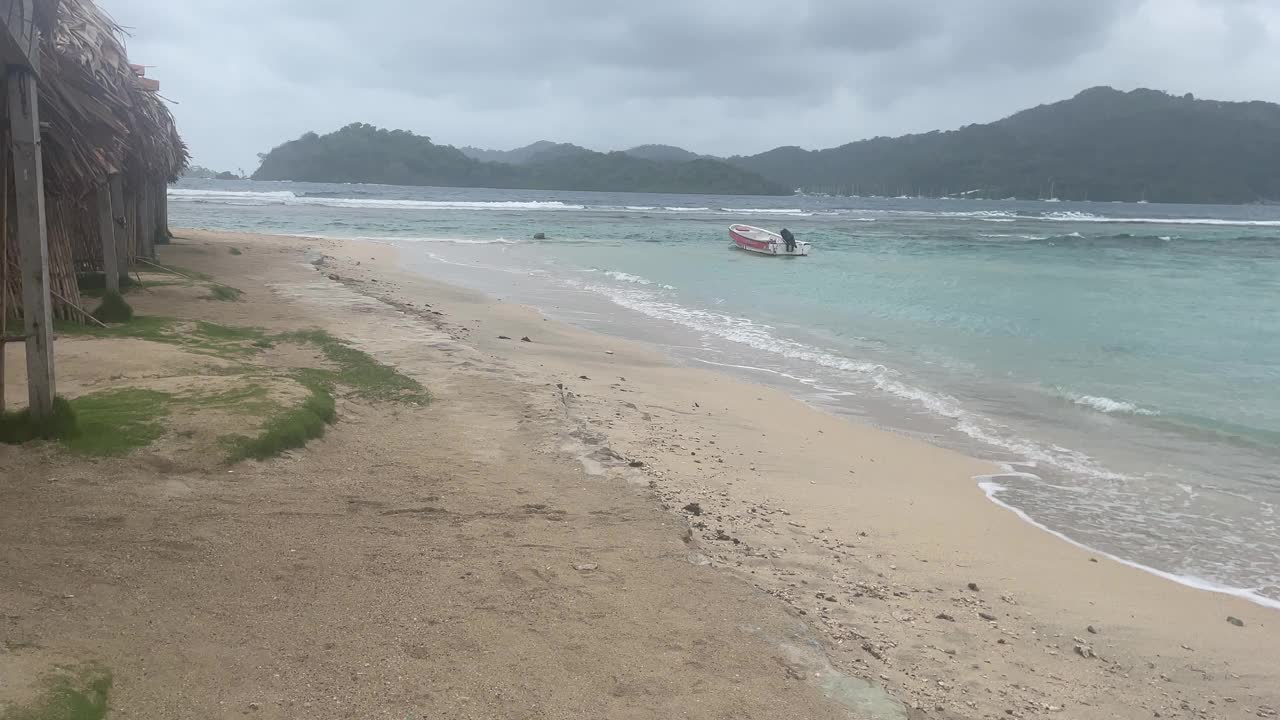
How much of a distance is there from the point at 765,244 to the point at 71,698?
1222 inches

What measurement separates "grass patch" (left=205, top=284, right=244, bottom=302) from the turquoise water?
5430 millimetres

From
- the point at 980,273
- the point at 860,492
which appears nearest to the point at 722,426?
the point at 860,492

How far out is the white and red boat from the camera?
105ft

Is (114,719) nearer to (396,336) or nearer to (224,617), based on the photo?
(224,617)

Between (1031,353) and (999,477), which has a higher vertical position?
(1031,353)

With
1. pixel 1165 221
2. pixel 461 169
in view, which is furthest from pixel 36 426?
pixel 461 169

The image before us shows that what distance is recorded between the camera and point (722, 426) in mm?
7777

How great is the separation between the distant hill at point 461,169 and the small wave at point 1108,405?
141727 millimetres

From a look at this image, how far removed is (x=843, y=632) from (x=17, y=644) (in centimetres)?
331

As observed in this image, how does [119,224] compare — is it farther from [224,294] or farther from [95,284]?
[224,294]

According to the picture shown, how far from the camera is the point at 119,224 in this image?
12203mm

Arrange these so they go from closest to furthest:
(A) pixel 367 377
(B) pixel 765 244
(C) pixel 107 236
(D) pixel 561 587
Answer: (D) pixel 561 587
(A) pixel 367 377
(C) pixel 107 236
(B) pixel 765 244

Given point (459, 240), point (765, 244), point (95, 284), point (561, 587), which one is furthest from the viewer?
point (459, 240)

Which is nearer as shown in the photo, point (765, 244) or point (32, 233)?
point (32, 233)
